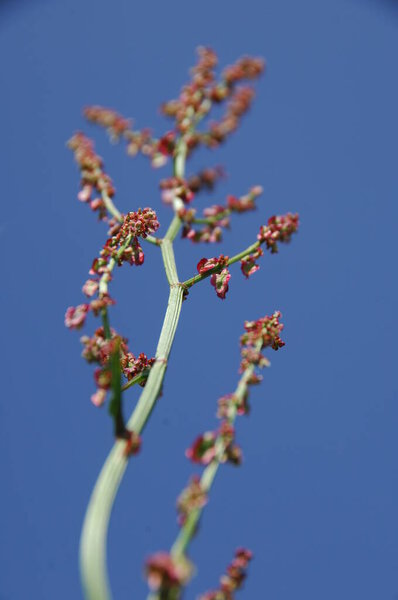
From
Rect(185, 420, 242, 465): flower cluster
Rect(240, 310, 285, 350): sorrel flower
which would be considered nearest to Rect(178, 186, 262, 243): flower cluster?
Rect(240, 310, 285, 350): sorrel flower

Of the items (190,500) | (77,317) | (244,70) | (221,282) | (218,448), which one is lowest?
(190,500)

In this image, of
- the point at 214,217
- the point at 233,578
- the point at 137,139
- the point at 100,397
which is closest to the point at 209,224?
the point at 214,217

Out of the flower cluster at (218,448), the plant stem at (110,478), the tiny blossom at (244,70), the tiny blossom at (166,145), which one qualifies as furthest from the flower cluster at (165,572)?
the tiny blossom at (244,70)

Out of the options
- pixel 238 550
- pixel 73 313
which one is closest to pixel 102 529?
pixel 238 550

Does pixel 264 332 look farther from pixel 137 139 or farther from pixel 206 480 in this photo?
pixel 137 139

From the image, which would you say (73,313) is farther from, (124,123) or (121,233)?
(124,123)

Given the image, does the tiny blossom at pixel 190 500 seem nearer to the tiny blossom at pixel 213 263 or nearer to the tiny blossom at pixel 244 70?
the tiny blossom at pixel 213 263
